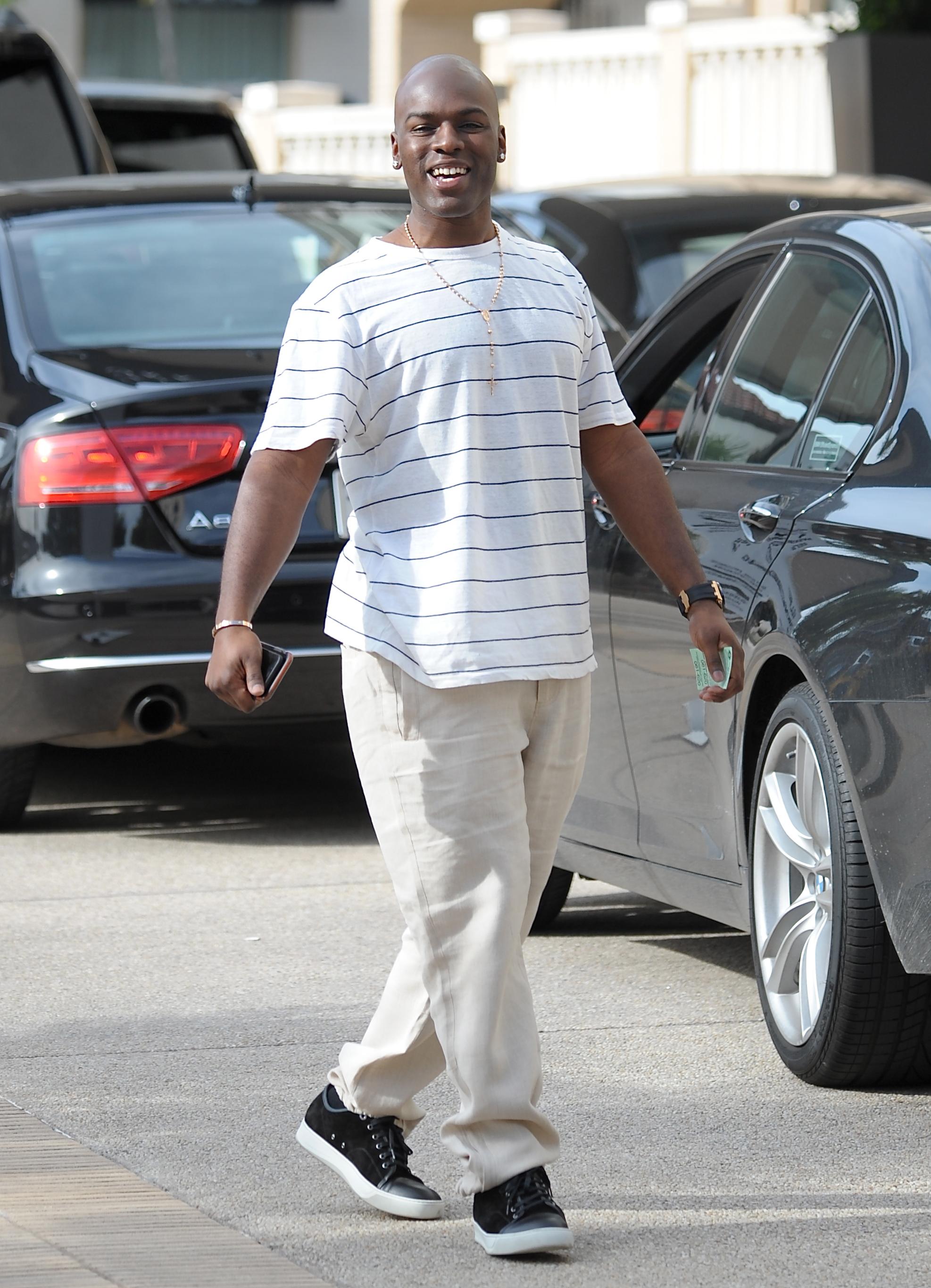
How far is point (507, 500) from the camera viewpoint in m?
3.66

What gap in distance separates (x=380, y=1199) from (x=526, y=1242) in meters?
0.30

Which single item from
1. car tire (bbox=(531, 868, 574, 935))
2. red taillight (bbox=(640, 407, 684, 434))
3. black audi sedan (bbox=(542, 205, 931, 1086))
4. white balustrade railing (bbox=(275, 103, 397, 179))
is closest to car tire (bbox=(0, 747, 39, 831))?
car tire (bbox=(531, 868, 574, 935))

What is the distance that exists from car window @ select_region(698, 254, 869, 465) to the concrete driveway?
1.18 metres

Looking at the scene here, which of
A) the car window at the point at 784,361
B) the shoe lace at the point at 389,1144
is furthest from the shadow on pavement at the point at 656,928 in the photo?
the shoe lace at the point at 389,1144

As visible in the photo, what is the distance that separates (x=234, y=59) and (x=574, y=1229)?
47205 millimetres

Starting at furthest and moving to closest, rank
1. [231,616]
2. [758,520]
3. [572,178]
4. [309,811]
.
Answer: [572,178]
[309,811]
[758,520]
[231,616]

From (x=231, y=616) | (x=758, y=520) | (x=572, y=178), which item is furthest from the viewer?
(x=572, y=178)

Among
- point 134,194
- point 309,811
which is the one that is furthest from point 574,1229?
point 134,194

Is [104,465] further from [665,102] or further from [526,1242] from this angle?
[665,102]

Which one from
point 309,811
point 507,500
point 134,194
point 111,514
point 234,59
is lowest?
point 234,59

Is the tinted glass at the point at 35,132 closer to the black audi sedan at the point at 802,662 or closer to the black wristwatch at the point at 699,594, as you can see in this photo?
the black audi sedan at the point at 802,662

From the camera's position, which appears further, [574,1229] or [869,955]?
[869,955]

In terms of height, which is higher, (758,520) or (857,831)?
(758,520)

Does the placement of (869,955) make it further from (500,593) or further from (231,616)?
(231,616)
